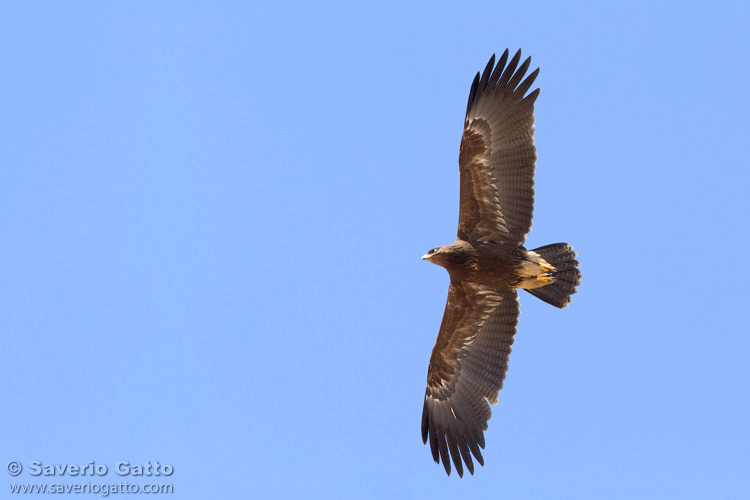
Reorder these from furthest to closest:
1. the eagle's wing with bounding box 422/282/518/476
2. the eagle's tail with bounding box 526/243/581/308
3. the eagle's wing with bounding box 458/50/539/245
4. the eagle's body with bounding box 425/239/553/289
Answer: the eagle's wing with bounding box 422/282/518/476 → the eagle's tail with bounding box 526/243/581/308 → the eagle's body with bounding box 425/239/553/289 → the eagle's wing with bounding box 458/50/539/245

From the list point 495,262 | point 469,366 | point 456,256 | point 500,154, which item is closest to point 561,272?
point 495,262

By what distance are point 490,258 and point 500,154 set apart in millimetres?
1380

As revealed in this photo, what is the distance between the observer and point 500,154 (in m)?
11.6

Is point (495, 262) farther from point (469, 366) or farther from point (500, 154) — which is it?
point (469, 366)

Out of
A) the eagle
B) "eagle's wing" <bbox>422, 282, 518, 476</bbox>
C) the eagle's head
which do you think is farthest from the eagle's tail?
the eagle's head

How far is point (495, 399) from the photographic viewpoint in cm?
1219

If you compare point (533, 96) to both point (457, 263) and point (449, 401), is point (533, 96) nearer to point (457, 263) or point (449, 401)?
point (457, 263)

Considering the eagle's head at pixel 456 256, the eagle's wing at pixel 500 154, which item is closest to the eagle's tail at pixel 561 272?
the eagle's wing at pixel 500 154

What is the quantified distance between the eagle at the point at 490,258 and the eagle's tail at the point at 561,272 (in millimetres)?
13

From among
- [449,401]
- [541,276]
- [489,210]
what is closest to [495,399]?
[449,401]

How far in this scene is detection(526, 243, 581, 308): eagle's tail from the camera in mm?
11750

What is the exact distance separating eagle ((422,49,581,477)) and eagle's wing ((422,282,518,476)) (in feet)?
0.05

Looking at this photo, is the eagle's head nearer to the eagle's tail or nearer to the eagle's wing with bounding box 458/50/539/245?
the eagle's wing with bounding box 458/50/539/245

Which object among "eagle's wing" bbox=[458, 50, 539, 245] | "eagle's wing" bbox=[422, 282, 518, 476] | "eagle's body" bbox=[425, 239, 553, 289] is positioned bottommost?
"eagle's wing" bbox=[422, 282, 518, 476]
